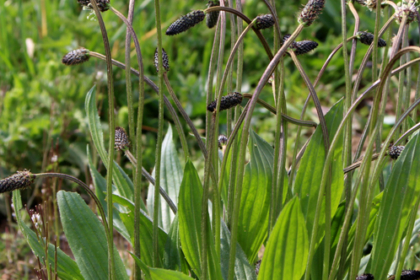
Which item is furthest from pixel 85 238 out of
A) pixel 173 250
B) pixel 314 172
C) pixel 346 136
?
pixel 346 136

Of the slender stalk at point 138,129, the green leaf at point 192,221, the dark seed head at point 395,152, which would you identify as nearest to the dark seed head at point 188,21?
the slender stalk at point 138,129

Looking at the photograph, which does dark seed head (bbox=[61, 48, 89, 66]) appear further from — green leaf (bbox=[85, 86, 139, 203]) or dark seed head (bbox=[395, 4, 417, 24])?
dark seed head (bbox=[395, 4, 417, 24])

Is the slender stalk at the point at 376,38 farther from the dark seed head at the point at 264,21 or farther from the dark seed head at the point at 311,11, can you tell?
the dark seed head at the point at 264,21

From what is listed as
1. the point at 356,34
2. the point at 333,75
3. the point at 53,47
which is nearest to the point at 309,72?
the point at 333,75

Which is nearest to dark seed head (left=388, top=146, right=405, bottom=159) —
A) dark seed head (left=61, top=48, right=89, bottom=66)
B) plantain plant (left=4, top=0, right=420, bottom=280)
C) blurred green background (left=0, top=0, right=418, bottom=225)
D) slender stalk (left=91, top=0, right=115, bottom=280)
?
plantain plant (left=4, top=0, right=420, bottom=280)

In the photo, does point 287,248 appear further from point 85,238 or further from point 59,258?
point 59,258

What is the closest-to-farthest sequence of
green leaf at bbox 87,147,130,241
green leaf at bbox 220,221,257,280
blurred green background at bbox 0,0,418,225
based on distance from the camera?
green leaf at bbox 220,221,257,280 < green leaf at bbox 87,147,130,241 < blurred green background at bbox 0,0,418,225
